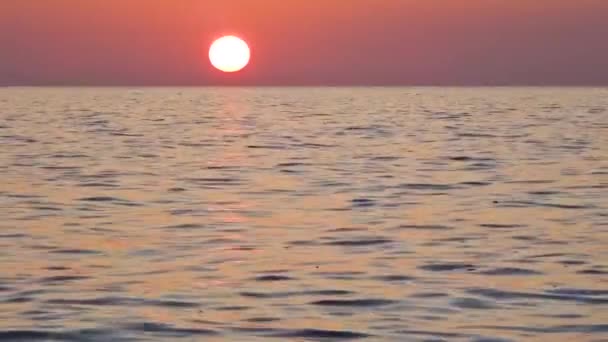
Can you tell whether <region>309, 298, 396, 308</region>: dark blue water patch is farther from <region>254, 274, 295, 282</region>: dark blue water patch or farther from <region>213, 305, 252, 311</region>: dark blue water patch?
<region>254, 274, 295, 282</region>: dark blue water patch

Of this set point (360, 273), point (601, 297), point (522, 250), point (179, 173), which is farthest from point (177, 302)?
point (179, 173)

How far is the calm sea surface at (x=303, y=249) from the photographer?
1173 cm

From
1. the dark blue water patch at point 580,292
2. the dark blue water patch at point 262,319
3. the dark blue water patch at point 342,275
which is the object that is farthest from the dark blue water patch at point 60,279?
the dark blue water patch at point 580,292

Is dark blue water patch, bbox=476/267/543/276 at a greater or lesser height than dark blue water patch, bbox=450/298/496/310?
greater

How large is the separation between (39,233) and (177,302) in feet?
18.7

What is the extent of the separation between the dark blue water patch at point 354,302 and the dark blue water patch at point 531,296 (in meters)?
1.06

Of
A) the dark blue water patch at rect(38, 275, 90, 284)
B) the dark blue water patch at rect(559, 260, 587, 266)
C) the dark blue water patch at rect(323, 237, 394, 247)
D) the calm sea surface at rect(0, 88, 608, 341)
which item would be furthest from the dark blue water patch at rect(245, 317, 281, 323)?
the dark blue water patch at rect(323, 237, 394, 247)

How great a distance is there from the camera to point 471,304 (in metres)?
12.5

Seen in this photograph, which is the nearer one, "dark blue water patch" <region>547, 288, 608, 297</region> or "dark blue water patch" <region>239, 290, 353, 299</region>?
"dark blue water patch" <region>239, 290, 353, 299</region>

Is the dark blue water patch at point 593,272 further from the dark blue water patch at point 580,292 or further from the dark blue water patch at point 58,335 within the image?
the dark blue water patch at point 58,335

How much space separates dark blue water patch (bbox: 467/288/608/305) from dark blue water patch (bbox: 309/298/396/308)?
106cm

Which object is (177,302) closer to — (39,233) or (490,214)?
(39,233)

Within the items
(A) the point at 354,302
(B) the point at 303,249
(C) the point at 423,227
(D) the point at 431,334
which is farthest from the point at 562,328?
(C) the point at 423,227

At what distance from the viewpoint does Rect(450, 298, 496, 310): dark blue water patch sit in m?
12.4
